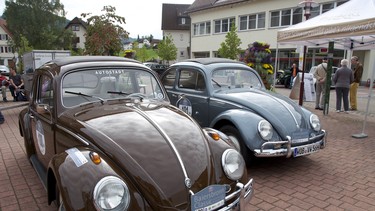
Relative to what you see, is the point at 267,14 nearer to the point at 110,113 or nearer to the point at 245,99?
the point at 245,99

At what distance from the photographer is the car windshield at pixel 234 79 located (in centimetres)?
Result: 578

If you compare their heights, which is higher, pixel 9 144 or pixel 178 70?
pixel 178 70

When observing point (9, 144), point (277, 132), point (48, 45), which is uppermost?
point (48, 45)

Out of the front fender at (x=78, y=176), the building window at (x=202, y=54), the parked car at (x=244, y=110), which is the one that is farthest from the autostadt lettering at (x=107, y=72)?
the building window at (x=202, y=54)

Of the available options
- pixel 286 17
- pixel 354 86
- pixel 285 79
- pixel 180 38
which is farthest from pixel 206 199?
pixel 180 38

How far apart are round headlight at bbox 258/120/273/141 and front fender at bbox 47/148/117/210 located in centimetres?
266

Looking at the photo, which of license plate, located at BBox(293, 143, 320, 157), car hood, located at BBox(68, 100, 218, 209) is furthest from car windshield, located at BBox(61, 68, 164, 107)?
license plate, located at BBox(293, 143, 320, 157)

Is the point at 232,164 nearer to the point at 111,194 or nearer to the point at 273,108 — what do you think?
the point at 111,194

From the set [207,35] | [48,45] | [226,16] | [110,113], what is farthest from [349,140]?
[48,45]

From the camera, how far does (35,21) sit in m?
43.5

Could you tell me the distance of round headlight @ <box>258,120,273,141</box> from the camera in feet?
14.4

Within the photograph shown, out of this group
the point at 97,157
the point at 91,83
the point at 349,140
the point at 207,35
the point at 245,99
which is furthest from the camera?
the point at 207,35

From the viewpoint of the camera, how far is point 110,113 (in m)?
3.14

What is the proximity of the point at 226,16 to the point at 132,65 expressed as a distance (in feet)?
96.2
